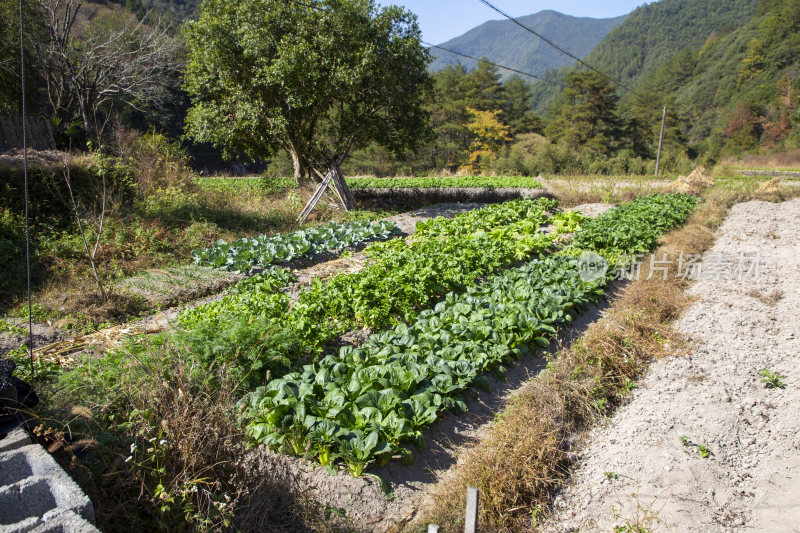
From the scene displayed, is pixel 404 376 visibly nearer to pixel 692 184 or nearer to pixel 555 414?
pixel 555 414

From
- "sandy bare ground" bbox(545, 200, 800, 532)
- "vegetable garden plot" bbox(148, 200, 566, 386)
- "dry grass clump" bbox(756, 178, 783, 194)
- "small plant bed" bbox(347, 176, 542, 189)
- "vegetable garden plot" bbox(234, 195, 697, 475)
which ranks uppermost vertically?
"small plant bed" bbox(347, 176, 542, 189)

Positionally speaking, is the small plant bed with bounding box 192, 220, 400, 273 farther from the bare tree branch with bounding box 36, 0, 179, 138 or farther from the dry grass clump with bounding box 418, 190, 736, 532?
the bare tree branch with bounding box 36, 0, 179, 138

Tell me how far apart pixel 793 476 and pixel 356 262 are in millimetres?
6210

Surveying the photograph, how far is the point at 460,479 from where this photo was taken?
10.8 ft

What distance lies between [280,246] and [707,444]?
6.63 m

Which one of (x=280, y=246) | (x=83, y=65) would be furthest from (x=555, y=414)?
(x=83, y=65)

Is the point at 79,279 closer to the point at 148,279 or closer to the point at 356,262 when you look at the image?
the point at 148,279

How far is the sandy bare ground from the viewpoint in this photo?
127 inches

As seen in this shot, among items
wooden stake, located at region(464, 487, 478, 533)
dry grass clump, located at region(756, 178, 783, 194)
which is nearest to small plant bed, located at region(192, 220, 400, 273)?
wooden stake, located at region(464, 487, 478, 533)

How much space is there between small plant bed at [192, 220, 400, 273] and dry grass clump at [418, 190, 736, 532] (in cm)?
493

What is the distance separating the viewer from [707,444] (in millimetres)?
3879

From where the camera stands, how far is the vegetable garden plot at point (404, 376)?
342cm

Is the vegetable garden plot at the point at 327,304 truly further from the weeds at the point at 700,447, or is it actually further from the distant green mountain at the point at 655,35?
the distant green mountain at the point at 655,35


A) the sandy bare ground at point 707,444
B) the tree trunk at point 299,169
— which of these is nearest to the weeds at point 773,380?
the sandy bare ground at point 707,444
